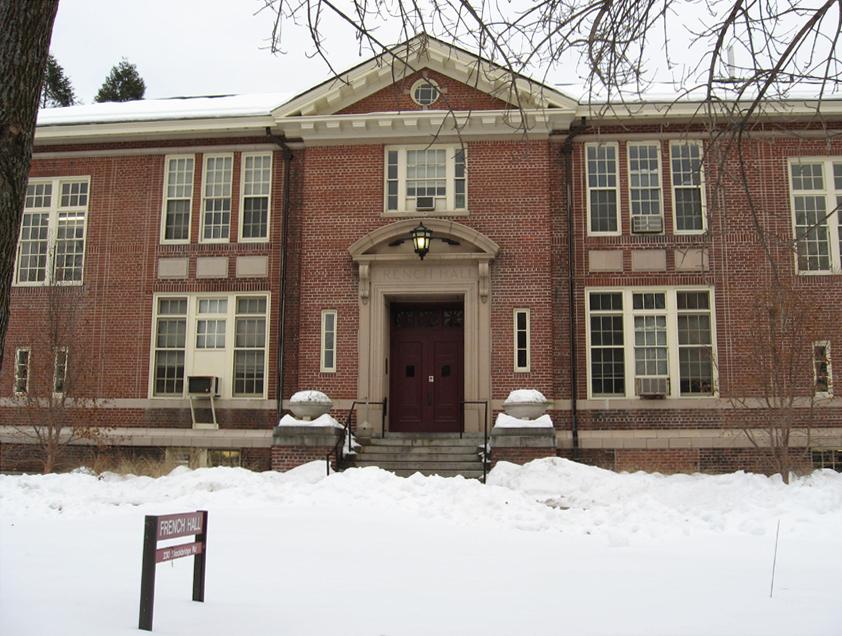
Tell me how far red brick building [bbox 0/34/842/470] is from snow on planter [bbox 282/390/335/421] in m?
1.19

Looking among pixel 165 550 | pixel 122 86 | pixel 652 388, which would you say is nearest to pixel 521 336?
pixel 652 388

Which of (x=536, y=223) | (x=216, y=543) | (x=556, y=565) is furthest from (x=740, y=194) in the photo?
(x=216, y=543)

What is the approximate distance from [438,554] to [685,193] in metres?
12.1

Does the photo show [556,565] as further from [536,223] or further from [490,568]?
[536,223]

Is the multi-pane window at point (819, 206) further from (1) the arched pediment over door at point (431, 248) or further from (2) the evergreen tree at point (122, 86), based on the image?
(2) the evergreen tree at point (122, 86)

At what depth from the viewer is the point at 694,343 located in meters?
17.9

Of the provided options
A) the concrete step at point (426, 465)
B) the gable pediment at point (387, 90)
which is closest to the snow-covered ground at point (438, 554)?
the concrete step at point (426, 465)

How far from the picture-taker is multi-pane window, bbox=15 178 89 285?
1964 centimetres

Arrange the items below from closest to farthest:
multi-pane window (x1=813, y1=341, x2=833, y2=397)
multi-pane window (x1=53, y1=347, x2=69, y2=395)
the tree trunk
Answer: the tree trunk
multi-pane window (x1=813, y1=341, x2=833, y2=397)
multi-pane window (x1=53, y1=347, x2=69, y2=395)

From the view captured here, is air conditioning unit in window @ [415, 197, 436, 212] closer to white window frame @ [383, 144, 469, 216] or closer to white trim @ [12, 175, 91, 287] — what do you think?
white window frame @ [383, 144, 469, 216]

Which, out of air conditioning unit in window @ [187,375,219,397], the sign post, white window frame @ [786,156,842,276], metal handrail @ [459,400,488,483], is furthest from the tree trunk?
white window frame @ [786,156,842,276]

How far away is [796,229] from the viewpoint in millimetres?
17703

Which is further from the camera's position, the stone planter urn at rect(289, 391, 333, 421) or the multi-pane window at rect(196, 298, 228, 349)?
the multi-pane window at rect(196, 298, 228, 349)

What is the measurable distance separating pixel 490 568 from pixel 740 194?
1256cm
